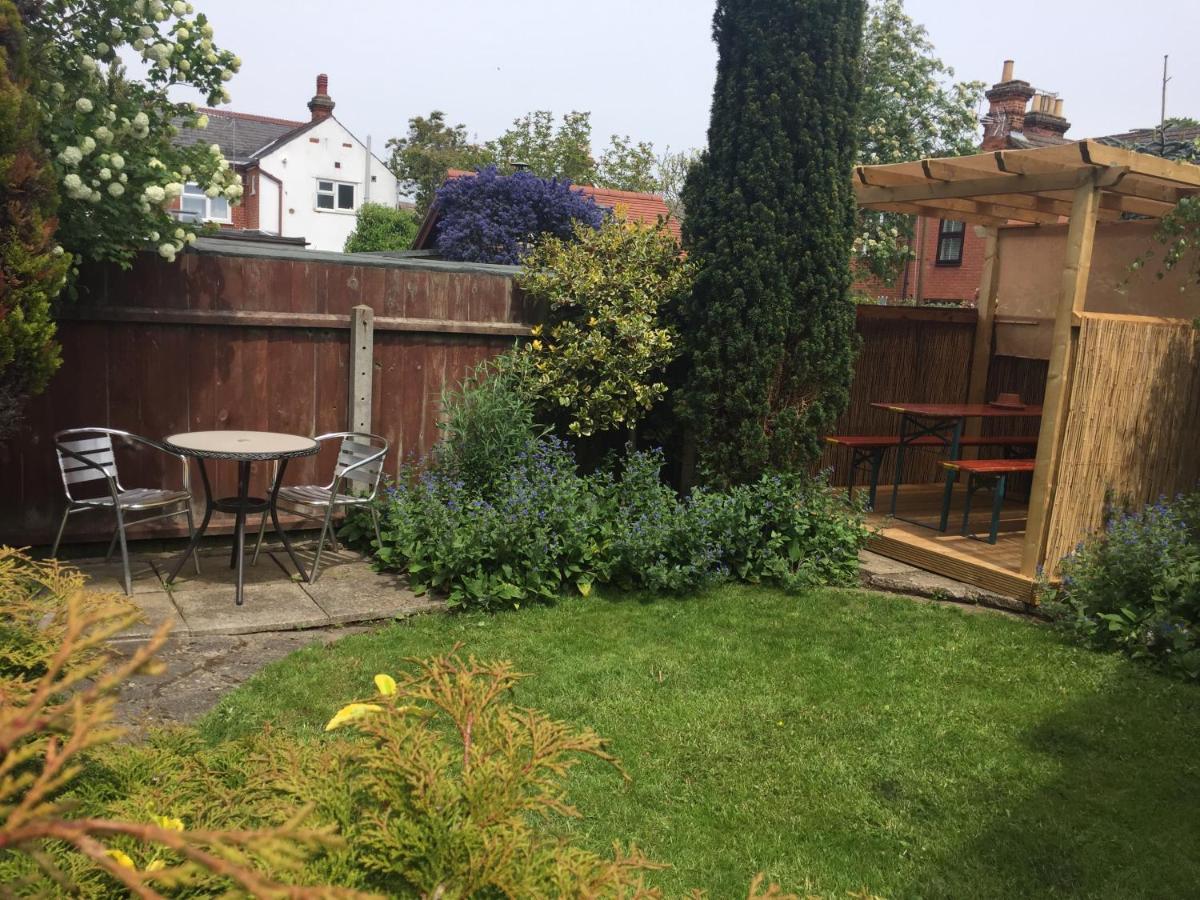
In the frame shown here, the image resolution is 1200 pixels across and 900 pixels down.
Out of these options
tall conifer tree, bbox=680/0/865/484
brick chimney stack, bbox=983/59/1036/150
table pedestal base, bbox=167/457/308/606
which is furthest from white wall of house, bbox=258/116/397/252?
table pedestal base, bbox=167/457/308/606

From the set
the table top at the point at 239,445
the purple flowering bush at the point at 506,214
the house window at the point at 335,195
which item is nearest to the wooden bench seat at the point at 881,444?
the table top at the point at 239,445

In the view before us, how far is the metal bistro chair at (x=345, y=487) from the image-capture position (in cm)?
614

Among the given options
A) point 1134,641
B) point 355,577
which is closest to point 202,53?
point 355,577

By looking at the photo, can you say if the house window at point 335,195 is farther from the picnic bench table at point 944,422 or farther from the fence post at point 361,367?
the fence post at point 361,367

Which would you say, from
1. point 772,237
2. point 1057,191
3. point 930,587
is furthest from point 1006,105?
point 930,587

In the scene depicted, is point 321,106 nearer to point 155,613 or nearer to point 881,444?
point 881,444

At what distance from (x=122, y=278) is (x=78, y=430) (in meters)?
1.01

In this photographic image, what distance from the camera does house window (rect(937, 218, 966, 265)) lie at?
79.4 ft

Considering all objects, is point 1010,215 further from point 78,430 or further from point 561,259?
point 78,430

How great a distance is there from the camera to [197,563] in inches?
243

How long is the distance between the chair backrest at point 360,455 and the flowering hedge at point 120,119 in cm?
171

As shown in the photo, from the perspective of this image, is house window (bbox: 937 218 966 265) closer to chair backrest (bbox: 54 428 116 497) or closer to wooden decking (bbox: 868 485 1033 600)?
wooden decking (bbox: 868 485 1033 600)

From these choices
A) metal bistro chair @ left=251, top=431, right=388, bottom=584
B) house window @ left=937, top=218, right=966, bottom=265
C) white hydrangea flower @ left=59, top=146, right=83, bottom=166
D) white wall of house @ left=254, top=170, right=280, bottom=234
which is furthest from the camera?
white wall of house @ left=254, top=170, right=280, bottom=234

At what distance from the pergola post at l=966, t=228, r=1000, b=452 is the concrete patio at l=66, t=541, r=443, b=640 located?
6120 mm
